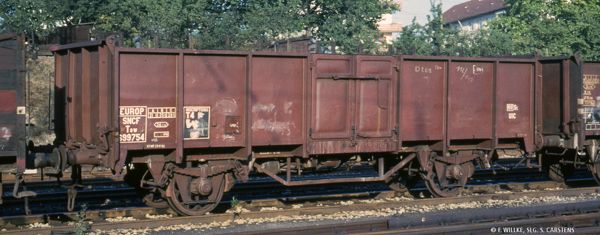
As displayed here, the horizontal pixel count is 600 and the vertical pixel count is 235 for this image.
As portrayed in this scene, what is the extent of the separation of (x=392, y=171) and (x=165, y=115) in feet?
15.7

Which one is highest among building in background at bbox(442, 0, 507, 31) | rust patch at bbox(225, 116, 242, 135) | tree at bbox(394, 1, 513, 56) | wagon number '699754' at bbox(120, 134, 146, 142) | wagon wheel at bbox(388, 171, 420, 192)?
building in background at bbox(442, 0, 507, 31)

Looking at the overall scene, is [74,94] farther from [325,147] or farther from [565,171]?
[565,171]

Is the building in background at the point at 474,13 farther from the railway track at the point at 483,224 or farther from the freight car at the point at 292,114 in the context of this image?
the railway track at the point at 483,224

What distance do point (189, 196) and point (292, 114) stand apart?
2.43m

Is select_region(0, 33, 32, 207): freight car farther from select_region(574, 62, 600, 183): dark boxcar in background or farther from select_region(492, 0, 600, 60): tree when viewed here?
select_region(492, 0, 600, 60): tree

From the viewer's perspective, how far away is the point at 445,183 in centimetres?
1075

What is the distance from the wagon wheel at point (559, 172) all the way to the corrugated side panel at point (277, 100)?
7460 millimetres

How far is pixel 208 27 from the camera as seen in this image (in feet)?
92.5

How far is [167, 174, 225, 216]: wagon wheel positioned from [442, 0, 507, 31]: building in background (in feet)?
209

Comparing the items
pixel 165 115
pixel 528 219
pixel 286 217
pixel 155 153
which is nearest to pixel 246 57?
pixel 165 115

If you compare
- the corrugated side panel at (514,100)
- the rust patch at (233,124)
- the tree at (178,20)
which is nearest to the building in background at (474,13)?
the tree at (178,20)

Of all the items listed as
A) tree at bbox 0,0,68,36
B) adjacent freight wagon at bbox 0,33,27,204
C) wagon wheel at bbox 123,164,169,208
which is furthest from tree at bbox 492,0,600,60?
tree at bbox 0,0,68,36

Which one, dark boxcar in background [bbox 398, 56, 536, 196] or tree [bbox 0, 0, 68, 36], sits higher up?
tree [bbox 0, 0, 68, 36]

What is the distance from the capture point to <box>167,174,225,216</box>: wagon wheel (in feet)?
29.0
